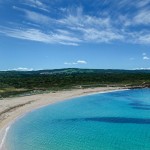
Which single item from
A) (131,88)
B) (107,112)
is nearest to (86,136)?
(107,112)

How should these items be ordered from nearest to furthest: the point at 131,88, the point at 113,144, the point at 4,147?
the point at 4,147 → the point at 113,144 → the point at 131,88

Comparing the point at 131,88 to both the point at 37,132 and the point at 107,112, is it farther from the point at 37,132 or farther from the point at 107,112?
the point at 37,132

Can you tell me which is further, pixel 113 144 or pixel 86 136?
pixel 86 136

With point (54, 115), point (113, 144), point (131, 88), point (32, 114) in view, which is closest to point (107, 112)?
point (54, 115)

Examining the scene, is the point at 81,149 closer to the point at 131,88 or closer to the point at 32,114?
the point at 32,114

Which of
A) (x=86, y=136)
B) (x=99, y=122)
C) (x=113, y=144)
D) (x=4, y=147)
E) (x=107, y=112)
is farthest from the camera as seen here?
(x=107, y=112)

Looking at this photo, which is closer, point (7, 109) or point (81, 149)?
point (81, 149)
